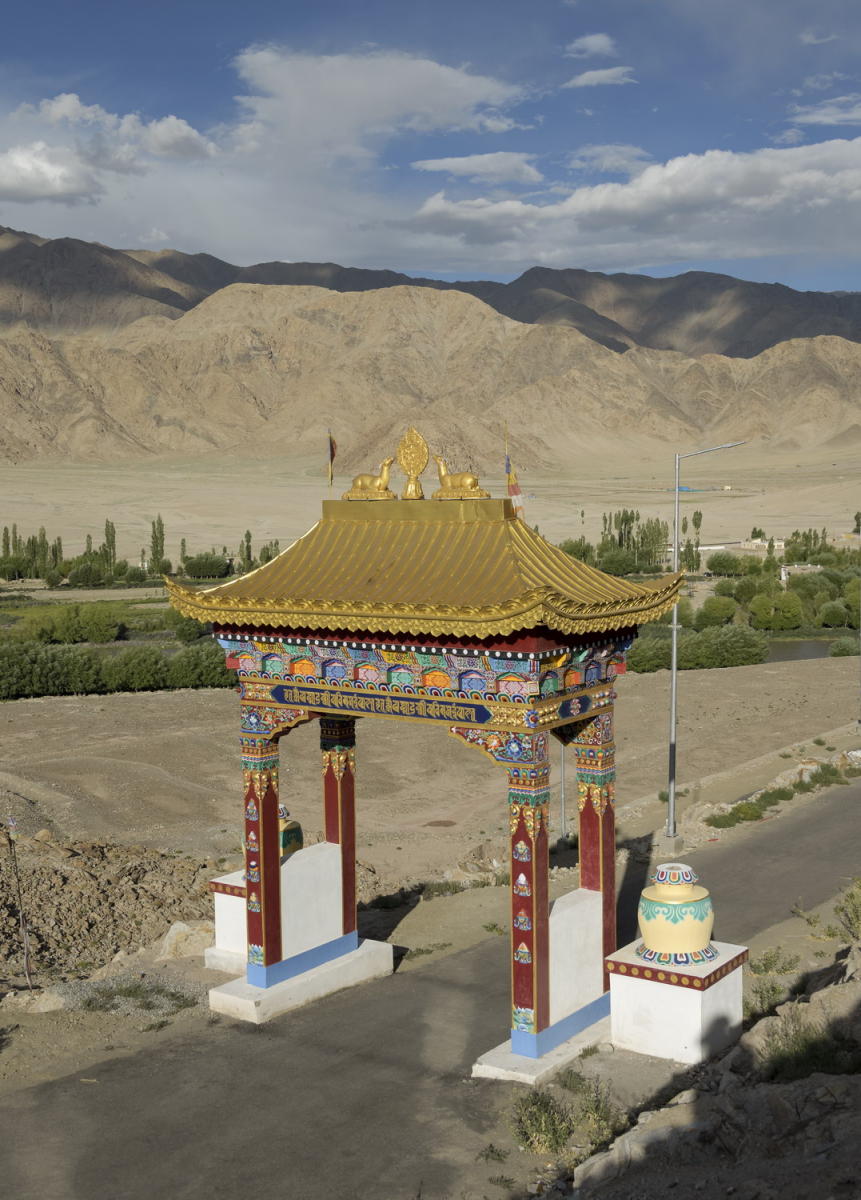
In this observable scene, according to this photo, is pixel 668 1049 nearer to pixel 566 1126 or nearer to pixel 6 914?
pixel 566 1126

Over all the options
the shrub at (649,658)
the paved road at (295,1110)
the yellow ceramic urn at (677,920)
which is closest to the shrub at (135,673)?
the shrub at (649,658)

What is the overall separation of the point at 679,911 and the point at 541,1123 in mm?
2414

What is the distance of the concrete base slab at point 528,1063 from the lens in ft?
37.4

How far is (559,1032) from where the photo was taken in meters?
12.0

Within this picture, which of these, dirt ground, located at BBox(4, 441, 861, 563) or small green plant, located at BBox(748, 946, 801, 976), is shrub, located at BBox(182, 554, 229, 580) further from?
small green plant, located at BBox(748, 946, 801, 976)

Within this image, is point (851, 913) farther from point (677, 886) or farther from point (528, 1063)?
point (528, 1063)

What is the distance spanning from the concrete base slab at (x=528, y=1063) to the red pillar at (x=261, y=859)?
8.91 ft

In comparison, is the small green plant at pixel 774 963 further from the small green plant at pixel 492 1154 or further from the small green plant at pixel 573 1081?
the small green plant at pixel 492 1154

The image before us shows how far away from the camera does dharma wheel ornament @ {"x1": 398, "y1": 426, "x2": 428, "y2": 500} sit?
13016mm

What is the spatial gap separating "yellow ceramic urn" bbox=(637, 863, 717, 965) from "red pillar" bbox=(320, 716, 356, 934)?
3.81 m

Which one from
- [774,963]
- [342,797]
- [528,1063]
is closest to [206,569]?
[342,797]

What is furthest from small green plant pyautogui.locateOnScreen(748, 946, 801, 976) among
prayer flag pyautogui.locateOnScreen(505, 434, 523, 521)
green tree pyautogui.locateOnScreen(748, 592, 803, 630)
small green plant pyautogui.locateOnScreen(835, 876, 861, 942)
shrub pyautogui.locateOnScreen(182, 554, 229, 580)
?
shrub pyautogui.locateOnScreen(182, 554, 229, 580)

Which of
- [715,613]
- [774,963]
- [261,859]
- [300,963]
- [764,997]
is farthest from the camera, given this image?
[715,613]

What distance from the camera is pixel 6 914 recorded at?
16.3m
